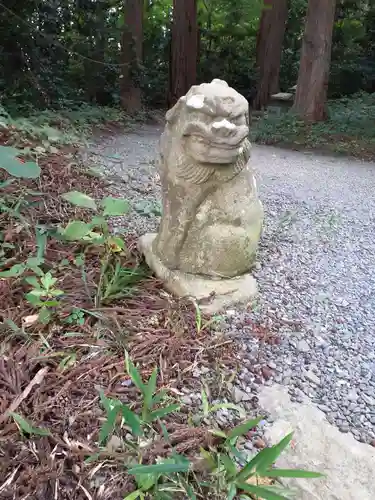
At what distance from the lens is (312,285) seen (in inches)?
102

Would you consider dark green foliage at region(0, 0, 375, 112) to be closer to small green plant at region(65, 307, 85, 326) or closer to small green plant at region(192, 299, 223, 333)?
small green plant at region(65, 307, 85, 326)

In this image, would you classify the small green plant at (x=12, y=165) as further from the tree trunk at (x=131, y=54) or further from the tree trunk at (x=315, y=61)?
the tree trunk at (x=131, y=54)

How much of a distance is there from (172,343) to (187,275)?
49cm

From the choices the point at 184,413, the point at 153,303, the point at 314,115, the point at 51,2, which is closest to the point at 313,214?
the point at 153,303

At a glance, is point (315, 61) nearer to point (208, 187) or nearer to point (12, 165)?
point (208, 187)

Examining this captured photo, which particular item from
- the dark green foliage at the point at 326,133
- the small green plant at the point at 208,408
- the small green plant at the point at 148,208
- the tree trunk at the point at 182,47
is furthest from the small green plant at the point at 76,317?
the tree trunk at the point at 182,47

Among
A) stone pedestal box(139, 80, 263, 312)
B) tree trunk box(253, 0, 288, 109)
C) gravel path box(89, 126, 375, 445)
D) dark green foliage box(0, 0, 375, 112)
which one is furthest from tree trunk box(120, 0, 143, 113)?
stone pedestal box(139, 80, 263, 312)

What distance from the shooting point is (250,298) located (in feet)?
7.77

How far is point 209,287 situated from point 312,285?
0.63 meters

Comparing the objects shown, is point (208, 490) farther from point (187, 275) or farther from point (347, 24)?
point (347, 24)

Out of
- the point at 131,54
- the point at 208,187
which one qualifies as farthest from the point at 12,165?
the point at 131,54

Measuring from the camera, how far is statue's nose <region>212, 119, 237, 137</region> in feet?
6.39

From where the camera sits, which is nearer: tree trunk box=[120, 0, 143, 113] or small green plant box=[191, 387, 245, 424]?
small green plant box=[191, 387, 245, 424]

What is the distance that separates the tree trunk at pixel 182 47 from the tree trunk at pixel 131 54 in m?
0.64
